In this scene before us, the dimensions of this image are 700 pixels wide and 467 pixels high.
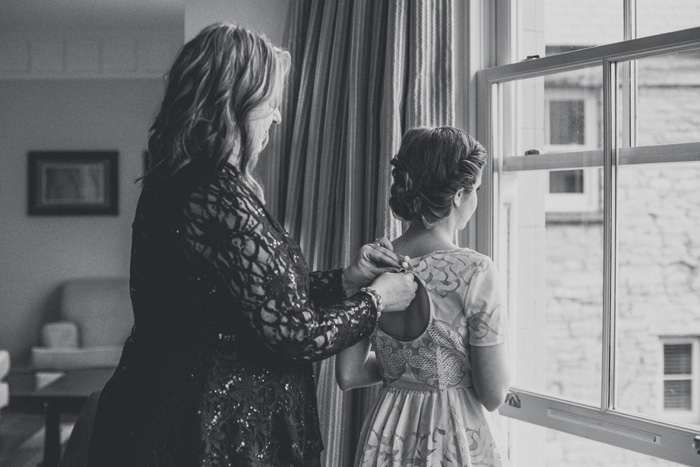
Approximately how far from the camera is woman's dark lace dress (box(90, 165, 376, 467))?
121 centimetres

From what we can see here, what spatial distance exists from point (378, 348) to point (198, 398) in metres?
0.43

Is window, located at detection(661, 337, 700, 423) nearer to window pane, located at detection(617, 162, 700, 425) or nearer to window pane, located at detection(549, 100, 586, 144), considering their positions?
window pane, located at detection(617, 162, 700, 425)

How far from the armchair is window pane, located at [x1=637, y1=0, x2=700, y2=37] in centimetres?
518

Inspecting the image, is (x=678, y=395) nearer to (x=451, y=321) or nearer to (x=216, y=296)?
(x=451, y=321)

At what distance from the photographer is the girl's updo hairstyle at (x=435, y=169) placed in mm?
1438

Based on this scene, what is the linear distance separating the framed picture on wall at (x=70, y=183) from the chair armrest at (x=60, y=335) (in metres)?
1.10

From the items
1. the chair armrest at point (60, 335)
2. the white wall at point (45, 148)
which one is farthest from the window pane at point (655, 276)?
the white wall at point (45, 148)

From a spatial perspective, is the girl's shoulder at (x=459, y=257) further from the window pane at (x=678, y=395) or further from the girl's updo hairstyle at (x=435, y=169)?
the window pane at (x=678, y=395)

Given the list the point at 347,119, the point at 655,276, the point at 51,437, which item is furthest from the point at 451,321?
the point at 51,437

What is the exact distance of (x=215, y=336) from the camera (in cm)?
129

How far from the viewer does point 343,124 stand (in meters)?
2.29

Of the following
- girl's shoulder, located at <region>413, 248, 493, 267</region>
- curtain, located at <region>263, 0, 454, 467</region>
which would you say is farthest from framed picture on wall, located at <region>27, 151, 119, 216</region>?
girl's shoulder, located at <region>413, 248, 493, 267</region>

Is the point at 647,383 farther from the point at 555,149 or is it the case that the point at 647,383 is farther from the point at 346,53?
the point at 346,53

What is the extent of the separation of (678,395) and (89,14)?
223 inches
